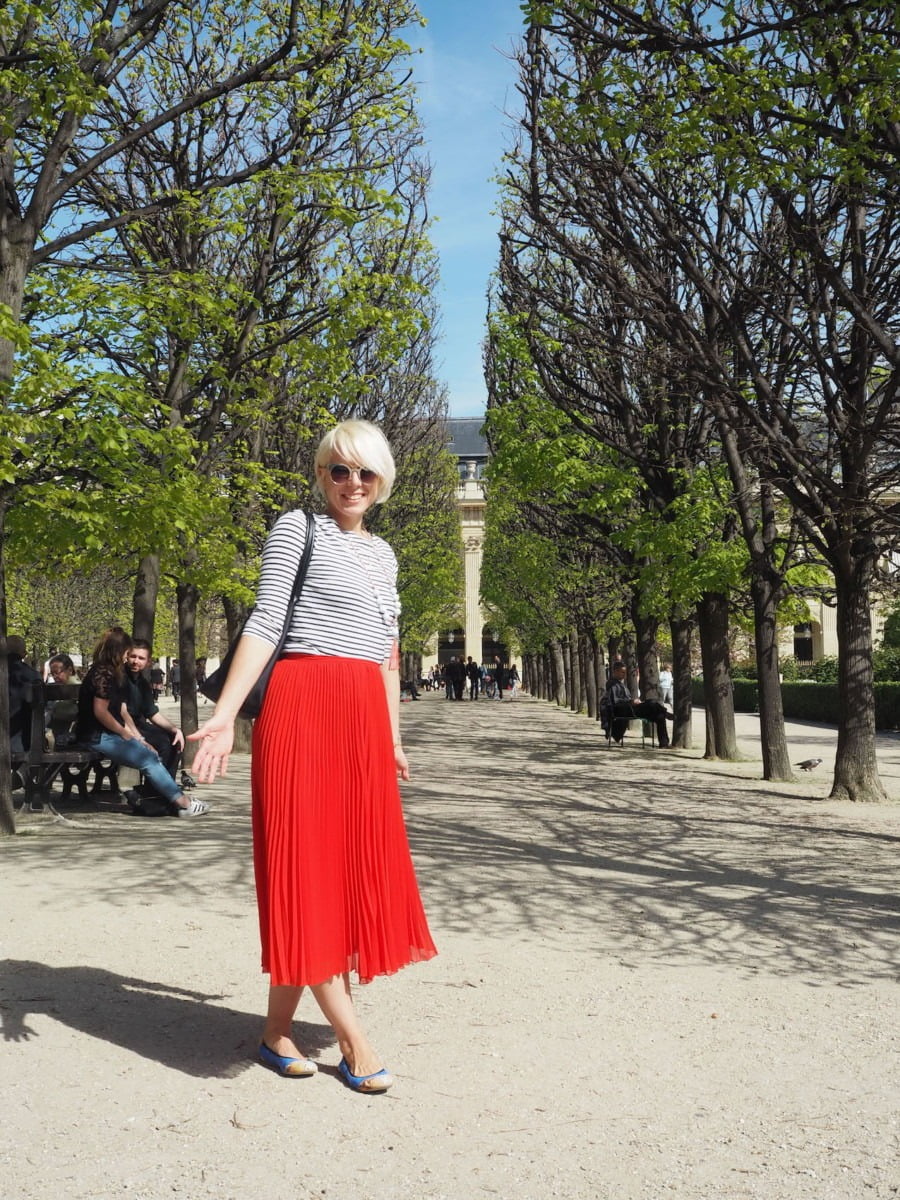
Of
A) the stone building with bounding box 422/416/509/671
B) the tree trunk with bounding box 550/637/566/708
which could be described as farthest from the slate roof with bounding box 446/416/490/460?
the tree trunk with bounding box 550/637/566/708

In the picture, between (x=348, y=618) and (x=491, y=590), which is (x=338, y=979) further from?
(x=491, y=590)

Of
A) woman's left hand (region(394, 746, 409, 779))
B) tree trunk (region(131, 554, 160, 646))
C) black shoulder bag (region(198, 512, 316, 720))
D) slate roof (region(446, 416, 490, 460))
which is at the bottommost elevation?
woman's left hand (region(394, 746, 409, 779))

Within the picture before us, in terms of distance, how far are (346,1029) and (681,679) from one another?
17.5 m

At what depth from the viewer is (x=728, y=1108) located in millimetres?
3758

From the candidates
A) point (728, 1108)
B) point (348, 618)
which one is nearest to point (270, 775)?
point (348, 618)

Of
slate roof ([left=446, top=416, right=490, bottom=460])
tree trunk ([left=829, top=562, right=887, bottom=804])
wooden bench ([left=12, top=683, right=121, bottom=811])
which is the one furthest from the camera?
slate roof ([left=446, top=416, right=490, bottom=460])

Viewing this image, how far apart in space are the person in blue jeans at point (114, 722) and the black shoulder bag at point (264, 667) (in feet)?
24.6

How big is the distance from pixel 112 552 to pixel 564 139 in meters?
5.72

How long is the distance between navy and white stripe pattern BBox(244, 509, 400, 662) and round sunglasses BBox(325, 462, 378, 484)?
140 mm

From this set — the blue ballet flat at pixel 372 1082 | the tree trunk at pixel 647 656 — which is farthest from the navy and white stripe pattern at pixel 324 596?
the tree trunk at pixel 647 656

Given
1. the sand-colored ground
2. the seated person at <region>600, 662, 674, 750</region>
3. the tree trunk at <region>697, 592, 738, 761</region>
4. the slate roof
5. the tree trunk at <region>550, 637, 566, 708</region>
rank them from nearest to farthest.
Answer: the sand-colored ground
the tree trunk at <region>697, 592, 738, 761</region>
the seated person at <region>600, 662, 674, 750</region>
the tree trunk at <region>550, 637, 566, 708</region>
the slate roof

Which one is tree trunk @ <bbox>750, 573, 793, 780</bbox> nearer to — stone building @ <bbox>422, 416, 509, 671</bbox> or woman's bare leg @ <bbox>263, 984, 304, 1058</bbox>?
woman's bare leg @ <bbox>263, 984, 304, 1058</bbox>

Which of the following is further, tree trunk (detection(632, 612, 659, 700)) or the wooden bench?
tree trunk (detection(632, 612, 659, 700))

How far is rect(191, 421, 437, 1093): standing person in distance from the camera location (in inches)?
152
